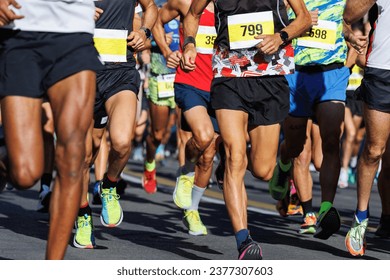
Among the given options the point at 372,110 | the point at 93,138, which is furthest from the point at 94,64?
the point at 93,138

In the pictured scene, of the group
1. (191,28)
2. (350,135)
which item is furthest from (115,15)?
(350,135)

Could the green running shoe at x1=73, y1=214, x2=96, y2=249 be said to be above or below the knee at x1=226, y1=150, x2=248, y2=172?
below

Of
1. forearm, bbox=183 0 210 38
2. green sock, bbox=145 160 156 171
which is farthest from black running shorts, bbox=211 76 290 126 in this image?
green sock, bbox=145 160 156 171

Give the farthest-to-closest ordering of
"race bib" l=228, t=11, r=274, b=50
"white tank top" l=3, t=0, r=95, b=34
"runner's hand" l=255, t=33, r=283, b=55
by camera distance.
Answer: "race bib" l=228, t=11, r=274, b=50 → "runner's hand" l=255, t=33, r=283, b=55 → "white tank top" l=3, t=0, r=95, b=34

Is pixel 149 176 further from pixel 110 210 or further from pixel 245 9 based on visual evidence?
pixel 245 9

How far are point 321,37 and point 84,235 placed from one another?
9.57 ft

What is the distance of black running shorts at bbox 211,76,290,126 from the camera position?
8.76m

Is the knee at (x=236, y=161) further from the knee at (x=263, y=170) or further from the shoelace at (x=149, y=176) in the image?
the shoelace at (x=149, y=176)

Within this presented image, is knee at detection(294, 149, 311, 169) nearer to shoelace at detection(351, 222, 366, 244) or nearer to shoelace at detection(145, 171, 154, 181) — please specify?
shoelace at detection(351, 222, 366, 244)

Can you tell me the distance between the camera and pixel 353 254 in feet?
29.6

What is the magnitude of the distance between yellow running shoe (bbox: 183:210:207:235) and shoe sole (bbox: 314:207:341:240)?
1340 mm

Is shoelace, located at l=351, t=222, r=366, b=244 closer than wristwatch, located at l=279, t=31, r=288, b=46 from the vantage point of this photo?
No

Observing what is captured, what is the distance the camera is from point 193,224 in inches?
417
